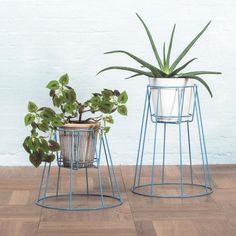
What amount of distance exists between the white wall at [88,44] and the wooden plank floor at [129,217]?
2.29 ft

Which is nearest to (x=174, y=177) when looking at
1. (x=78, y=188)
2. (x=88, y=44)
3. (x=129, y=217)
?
(x=78, y=188)

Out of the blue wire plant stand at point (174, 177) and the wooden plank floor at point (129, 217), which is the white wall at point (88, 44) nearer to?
the blue wire plant stand at point (174, 177)

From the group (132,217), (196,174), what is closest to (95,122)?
(132,217)

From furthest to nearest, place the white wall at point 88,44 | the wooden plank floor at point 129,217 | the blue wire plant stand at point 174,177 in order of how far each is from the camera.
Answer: the white wall at point 88,44 → the blue wire plant stand at point 174,177 → the wooden plank floor at point 129,217

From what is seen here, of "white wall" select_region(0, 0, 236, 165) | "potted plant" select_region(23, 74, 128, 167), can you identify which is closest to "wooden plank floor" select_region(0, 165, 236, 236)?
"potted plant" select_region(23, 74, 128, 167)

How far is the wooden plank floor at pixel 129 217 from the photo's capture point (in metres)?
2.36

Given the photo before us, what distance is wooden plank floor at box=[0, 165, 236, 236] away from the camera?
7.73ft

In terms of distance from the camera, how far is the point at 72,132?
272 centimetres

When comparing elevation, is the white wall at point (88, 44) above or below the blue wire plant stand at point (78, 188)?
above

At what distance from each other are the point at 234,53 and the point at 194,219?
1552 millimetres

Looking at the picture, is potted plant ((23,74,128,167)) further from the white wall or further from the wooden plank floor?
the white wall

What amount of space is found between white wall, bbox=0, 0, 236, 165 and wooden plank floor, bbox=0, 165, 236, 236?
27.5 inches

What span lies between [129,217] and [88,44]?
1.45m

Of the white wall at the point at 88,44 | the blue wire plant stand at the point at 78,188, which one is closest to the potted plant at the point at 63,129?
the blue wire plant stand at the point at 78,188
